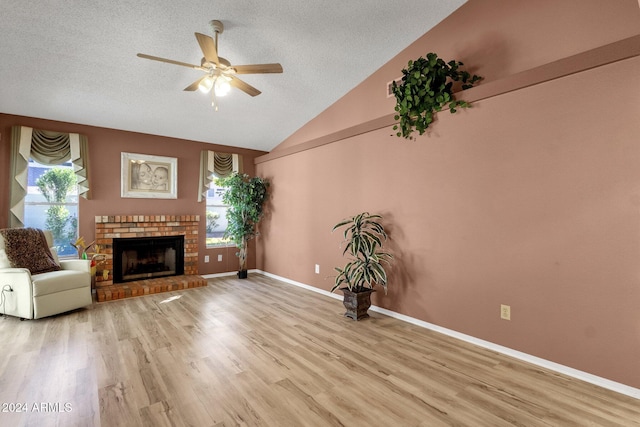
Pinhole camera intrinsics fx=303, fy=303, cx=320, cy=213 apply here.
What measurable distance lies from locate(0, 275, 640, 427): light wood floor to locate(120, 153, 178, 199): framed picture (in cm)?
215

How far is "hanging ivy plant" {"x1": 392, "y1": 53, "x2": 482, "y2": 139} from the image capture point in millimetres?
2914

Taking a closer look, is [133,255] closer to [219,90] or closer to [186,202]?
[186,202]

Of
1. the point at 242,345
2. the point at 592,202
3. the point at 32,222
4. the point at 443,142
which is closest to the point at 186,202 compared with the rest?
the point at 32,222

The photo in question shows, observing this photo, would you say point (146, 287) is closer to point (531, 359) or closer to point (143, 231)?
point (143, 231)

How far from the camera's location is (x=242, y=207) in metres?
5.44

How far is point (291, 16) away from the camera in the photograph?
2.87m

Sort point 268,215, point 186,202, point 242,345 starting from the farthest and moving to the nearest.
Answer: point 268,215, point 186,202, point 242,345

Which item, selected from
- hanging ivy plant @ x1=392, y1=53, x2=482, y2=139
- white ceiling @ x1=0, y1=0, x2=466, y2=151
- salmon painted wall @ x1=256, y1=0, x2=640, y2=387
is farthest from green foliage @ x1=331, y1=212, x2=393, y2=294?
white ceiling @ x1=0, y1=0, x2=466, y2=151

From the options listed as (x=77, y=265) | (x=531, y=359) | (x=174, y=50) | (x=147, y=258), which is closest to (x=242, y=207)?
(x=147, y=258)

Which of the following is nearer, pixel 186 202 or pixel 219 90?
pixel 219 90

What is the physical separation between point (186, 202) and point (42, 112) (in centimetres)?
222

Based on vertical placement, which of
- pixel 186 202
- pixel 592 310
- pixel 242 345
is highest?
pixel 186 202

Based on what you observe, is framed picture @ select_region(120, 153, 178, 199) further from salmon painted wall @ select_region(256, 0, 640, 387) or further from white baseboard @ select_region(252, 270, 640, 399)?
white baseboard @ select_region(252, 270, 640, 399)

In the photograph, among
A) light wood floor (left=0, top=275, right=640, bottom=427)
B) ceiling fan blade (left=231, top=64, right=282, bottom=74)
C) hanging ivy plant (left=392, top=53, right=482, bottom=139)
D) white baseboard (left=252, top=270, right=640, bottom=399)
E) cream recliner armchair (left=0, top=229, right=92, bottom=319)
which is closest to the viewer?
light wood floor (left=0, top=275, right=640, bottom=427)
